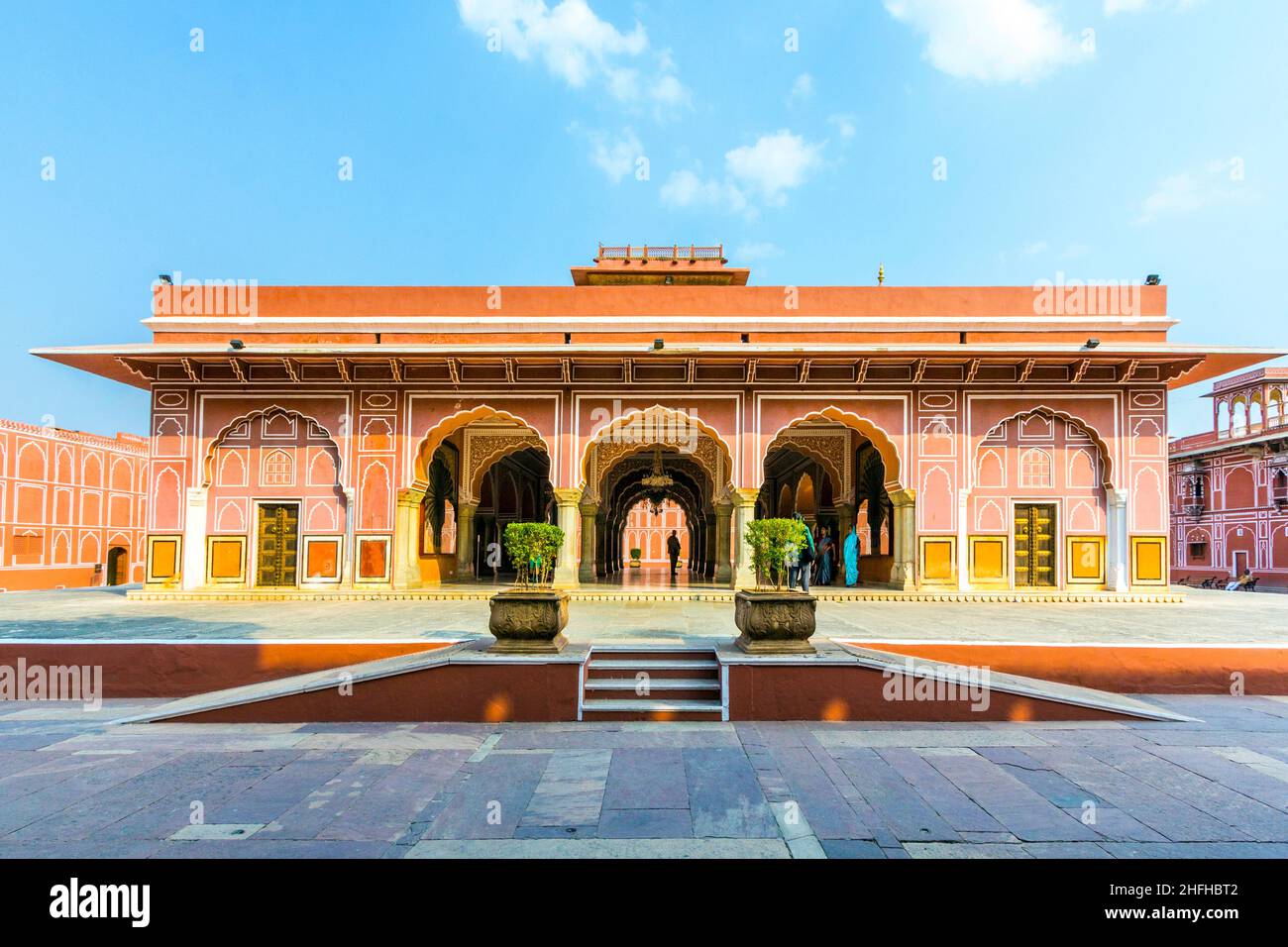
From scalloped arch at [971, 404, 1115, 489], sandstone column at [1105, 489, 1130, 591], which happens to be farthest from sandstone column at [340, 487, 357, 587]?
sandstone column at [1105, 489, 1130, 591]

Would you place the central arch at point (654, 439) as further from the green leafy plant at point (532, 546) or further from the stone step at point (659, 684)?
the stone step at point (659, 684)

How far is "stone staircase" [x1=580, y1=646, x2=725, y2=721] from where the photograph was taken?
16.8 feet

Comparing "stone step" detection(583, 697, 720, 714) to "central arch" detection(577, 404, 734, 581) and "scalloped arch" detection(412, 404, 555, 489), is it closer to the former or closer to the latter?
"central arch" detection(577, 404, 734, 581)

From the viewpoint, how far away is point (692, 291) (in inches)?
473

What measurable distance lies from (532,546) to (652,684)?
4.96 ft

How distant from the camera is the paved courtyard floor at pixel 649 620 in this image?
673 centimetres

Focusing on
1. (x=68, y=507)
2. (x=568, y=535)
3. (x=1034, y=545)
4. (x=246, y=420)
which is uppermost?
(x=246, y=420)

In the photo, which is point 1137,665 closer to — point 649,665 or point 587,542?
point 649,665

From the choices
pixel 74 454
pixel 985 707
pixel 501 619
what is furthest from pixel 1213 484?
pixel 74 454

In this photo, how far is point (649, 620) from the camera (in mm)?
8000

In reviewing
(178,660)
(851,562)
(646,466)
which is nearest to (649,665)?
(178,660)

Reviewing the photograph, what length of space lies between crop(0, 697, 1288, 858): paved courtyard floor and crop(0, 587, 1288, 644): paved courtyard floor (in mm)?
1686

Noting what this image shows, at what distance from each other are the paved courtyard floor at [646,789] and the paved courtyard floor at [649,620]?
5.53 ft
